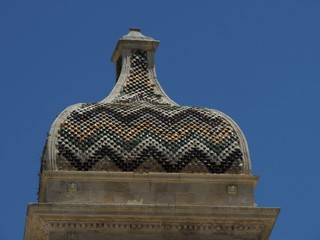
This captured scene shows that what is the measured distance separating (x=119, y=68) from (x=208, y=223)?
17.3 feet

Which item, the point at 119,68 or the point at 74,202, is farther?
the point at 119,68

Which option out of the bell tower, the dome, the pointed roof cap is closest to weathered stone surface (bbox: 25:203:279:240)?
the bell tower

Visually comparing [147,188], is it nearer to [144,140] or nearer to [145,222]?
[145,222]

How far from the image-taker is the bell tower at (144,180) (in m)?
33.6

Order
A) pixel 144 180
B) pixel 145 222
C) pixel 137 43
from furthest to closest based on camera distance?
pixel 137 43, pixel 144 180, pixel 145 222

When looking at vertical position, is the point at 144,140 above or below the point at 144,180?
above

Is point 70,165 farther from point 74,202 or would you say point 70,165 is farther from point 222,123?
point 222,123

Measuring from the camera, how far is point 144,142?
3444 centimetres

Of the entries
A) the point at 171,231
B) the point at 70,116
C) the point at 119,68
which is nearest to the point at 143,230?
the point at 171,231

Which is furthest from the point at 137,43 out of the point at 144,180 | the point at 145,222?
the point at 145,222

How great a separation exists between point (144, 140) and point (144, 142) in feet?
0.24

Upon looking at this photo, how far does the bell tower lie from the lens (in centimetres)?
3362

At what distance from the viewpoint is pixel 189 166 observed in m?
34.4

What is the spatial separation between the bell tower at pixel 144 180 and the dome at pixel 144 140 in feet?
0.06
